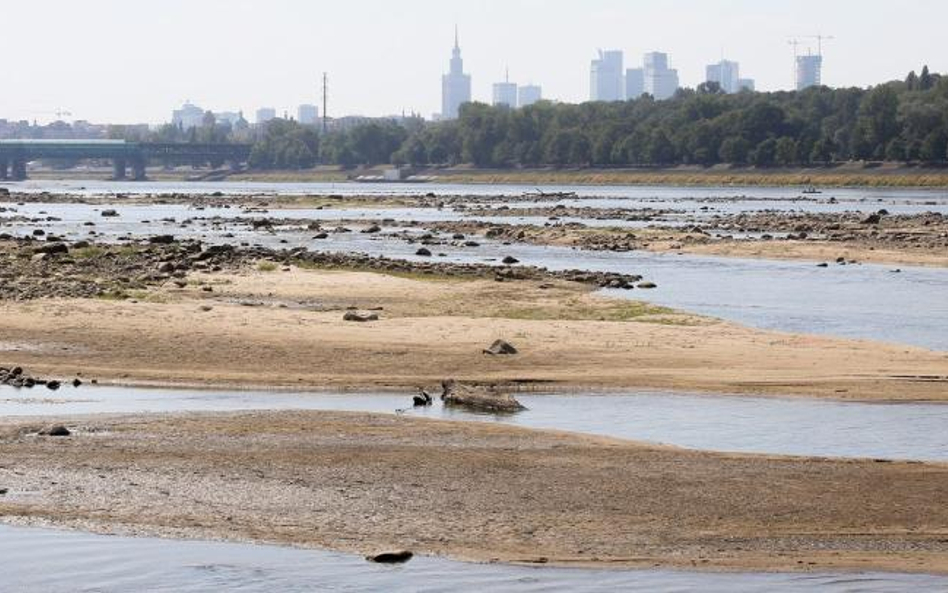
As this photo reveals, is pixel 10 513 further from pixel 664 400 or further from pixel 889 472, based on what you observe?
pixel 664 400

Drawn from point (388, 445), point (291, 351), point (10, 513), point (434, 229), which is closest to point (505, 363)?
point (291, 351)

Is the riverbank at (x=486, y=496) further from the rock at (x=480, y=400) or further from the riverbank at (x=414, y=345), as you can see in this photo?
the riverbank at (x=414, y=345)

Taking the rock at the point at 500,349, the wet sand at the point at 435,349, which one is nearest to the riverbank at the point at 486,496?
the wet sand at the point at 435,349

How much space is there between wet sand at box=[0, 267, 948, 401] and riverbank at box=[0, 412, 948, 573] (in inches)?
273

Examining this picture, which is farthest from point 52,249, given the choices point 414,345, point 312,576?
point 312,576

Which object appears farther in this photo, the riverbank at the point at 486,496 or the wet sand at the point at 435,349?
the wet sand at the point at 435,349

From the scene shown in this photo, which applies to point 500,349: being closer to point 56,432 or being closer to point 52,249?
point 56,432

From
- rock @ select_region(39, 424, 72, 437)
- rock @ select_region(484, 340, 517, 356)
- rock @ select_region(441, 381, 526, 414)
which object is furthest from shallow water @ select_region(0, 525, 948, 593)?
rock @ select_region(484, 340, 517, 356)

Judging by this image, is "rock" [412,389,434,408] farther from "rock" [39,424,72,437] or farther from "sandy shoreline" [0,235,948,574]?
"rock" [39,424,72,437]

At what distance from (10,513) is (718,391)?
14428 millimetres

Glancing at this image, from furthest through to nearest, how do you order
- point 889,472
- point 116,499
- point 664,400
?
point 664,400
point 889,472
point 116,499

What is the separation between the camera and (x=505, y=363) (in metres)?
32.4

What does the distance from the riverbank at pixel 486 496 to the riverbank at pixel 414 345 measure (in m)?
7.04

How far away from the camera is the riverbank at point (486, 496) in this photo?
1762 cm
